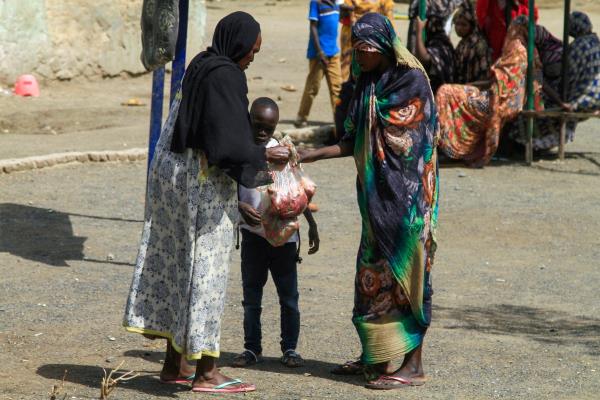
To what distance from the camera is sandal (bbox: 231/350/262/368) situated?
618cm

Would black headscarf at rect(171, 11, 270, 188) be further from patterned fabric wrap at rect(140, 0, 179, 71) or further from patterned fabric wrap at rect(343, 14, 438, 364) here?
patterned fabric wrap at rect(140, 0, 179, 71)

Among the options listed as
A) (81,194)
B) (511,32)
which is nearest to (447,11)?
(511,32)

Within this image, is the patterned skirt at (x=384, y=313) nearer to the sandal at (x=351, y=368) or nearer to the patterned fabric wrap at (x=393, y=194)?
the patterned fabric wrap at (x=393, y=194)

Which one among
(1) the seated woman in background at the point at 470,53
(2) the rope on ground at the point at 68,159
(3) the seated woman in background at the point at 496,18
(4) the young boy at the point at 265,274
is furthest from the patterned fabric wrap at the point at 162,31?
(3) the seated woman in background at the point at 496,18

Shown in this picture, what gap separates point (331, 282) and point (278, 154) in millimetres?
2566

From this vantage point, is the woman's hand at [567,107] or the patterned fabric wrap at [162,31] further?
the woman's hand at [567,107]

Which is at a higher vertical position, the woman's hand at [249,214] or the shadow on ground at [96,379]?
the woman's hand at [249,214]

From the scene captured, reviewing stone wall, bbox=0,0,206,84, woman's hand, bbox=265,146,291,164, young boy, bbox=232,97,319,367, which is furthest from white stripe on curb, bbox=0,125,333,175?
woman's hand, bbox=265,146,291,164

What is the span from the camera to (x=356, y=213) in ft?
33.8

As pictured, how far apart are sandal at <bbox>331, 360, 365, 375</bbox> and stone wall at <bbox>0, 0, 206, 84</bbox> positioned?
975 cm

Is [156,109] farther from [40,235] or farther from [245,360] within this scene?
[245,360]

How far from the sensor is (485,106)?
40.9 ft

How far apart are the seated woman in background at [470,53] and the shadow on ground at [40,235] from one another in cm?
476

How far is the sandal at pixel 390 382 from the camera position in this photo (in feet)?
19.3
